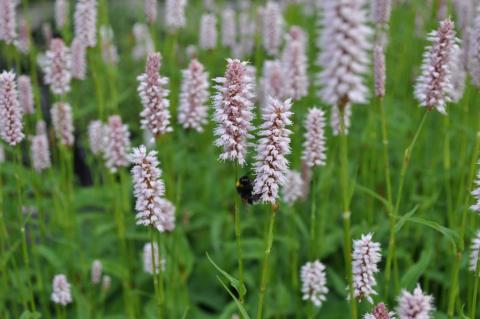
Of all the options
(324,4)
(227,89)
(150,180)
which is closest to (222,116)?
(227,89)

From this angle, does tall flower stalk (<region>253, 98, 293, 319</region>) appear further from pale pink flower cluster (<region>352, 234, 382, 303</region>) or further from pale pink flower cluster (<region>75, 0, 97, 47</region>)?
pale pink flower cluster (<region>75, 0, 97, 47</region>)

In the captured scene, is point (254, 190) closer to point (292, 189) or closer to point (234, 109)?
point (234, 109)

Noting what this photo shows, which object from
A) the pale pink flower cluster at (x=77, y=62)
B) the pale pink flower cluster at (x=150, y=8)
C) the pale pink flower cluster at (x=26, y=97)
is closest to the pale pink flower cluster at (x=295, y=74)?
the pale pink flower cluster at (x=150, y=8)

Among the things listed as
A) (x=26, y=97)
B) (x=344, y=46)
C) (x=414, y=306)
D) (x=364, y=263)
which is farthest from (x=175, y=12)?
(x=414, y=306)

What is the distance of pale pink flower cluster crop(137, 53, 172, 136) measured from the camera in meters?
3.20

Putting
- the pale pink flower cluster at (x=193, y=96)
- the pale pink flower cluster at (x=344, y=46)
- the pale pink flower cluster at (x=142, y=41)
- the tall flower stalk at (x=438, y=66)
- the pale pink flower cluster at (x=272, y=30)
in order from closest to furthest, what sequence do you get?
the pale pink flower cluster at (x=344, y=46) < the tall flower stalk at (x=438, y=66) < the pale pink flower cluster at (x=193, y=96) < the pale pink flower cluster at (x=272, y=30) < the pale pink flower cluster at (x=142, y=41)

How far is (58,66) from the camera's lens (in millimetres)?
4504

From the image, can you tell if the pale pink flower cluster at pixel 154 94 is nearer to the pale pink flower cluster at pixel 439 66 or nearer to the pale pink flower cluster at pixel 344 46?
the pale pink flower cluster at pixel 439 66

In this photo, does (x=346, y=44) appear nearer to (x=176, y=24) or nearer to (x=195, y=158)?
(x=176, y=24)

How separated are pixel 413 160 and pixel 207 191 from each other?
197 cm

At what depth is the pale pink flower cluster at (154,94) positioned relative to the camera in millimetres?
3203

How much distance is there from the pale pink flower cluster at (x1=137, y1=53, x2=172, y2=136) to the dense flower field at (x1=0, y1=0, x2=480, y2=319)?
1 centimetres

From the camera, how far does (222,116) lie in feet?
8.58

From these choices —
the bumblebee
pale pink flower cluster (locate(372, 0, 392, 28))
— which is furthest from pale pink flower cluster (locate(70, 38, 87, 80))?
the bumblebee
